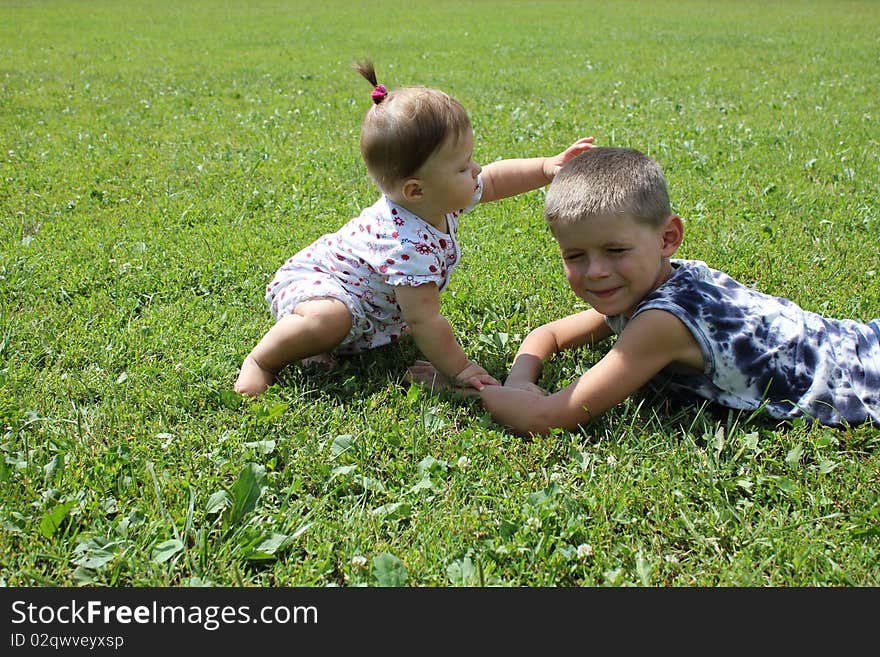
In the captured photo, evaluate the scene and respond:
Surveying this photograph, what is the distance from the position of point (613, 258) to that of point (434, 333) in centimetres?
88

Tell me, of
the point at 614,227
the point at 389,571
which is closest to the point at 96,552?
the point at 389,571

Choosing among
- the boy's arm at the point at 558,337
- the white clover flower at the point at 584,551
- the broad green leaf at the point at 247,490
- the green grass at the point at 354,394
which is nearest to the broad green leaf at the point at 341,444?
the green grass at the point at 354,394

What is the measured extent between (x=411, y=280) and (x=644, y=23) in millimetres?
22500

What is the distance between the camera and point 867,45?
17.2 metres

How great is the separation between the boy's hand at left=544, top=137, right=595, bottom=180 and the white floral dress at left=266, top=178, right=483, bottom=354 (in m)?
0.35

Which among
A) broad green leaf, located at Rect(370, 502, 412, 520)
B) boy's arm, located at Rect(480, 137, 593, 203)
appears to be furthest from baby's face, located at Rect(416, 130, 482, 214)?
broad green leaf, located at Rect(370, 502, 412, 520)

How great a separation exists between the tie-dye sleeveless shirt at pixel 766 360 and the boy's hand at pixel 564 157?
89 centimetres

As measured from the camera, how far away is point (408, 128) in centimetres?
333

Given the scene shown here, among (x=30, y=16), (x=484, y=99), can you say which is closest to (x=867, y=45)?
(x=484, y=99)

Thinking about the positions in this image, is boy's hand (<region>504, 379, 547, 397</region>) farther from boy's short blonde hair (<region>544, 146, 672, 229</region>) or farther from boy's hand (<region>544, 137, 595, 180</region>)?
boy's hand (<region>544, 137, 595, 180</region>)

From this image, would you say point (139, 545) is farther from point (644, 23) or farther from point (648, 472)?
point (644, 23)

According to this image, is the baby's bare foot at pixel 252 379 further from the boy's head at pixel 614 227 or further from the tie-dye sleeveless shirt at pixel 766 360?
the tie-dye sleeveless shirt at pixel 766 360

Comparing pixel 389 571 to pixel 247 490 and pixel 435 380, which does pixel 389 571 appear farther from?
pixel 435 380

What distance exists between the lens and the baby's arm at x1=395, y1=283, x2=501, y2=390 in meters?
3.59
